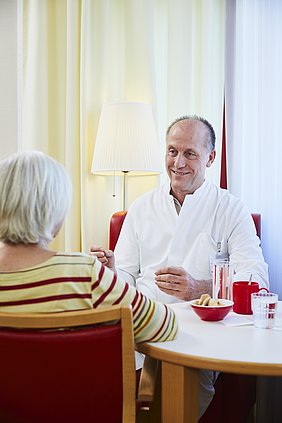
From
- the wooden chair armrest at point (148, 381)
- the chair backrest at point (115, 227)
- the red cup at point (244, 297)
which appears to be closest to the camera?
the wooden chair armrest at point (148, 381)

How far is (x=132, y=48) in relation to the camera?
9.07 feet

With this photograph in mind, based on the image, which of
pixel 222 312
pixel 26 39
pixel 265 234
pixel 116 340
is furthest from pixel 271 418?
pixel 26 39

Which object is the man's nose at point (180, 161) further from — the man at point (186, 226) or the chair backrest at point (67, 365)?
the chair backrest at point (67, 365)

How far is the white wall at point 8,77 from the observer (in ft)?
8.90

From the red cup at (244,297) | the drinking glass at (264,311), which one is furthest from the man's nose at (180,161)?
the drinking glass at (264,311)

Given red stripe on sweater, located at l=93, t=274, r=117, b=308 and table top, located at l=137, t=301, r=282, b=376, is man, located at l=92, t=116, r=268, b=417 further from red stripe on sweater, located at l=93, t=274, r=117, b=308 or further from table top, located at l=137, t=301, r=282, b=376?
red stripe on sweater, located at l=93, t=274, r=117, b=308

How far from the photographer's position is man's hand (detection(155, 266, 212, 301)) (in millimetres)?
1595

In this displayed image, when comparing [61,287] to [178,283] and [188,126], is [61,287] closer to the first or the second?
[178,283]

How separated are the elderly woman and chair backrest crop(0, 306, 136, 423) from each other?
8 cm

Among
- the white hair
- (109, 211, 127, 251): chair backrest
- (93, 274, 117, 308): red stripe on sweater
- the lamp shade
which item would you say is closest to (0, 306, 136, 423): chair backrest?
(93, 274, 117, 308): red stripe on sweater

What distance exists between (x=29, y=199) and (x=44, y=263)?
15cm

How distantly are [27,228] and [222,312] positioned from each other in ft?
1.95

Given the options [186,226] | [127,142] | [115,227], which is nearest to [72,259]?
[186,226]

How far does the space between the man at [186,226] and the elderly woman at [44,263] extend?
0.78m
